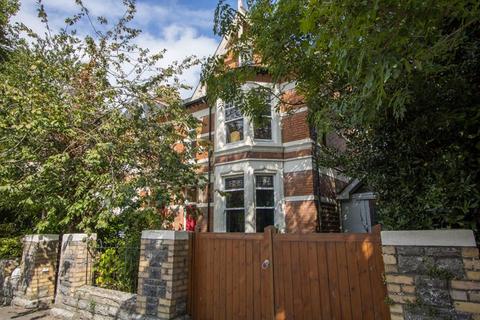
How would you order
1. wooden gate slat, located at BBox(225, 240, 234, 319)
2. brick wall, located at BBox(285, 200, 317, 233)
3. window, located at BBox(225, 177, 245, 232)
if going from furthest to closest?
window, located at BBox(225, 177, 245, 232), brick wall, located at BBox(285, 200, 317, 233), wooden gate slat, located at BBox(225, 240, 234, 319)

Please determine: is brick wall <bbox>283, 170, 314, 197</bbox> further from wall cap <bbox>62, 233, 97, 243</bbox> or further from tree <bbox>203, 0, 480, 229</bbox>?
wall cap <bbox>62, 233, 97, 243</bbox>

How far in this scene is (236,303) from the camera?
4387 mm

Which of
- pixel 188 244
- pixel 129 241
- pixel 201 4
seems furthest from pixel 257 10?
pixel 129 241

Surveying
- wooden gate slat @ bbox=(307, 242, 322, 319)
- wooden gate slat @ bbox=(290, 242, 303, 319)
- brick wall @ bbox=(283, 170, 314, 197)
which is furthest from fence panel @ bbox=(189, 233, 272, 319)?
brick wall @ bbox=(283, 170, 314, 197)

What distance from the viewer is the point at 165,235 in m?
4.81

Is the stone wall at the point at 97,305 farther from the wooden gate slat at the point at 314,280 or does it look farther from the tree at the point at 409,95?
the tree at the point at 409,95

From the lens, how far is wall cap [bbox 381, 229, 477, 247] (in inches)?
101

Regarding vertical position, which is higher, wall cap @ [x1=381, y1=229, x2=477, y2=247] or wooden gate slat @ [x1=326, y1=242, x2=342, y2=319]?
wall cap @ [x1=381, y1=229, x2=477, y2=247]

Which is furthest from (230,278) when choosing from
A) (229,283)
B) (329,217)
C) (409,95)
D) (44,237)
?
(329,217)

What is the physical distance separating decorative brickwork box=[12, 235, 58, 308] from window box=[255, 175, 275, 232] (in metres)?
5.95

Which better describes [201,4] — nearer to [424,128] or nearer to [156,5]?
[156,5]

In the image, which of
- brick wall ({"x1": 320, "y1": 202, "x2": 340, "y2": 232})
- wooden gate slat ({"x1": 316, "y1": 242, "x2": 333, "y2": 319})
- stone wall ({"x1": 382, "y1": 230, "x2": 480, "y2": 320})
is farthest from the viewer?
brick wall ({"x1": 320, "y1": 202, "x2": 340, "y2": 232})

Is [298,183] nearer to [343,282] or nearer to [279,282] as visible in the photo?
[279,282]

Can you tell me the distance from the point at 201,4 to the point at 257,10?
1835 millimetres
